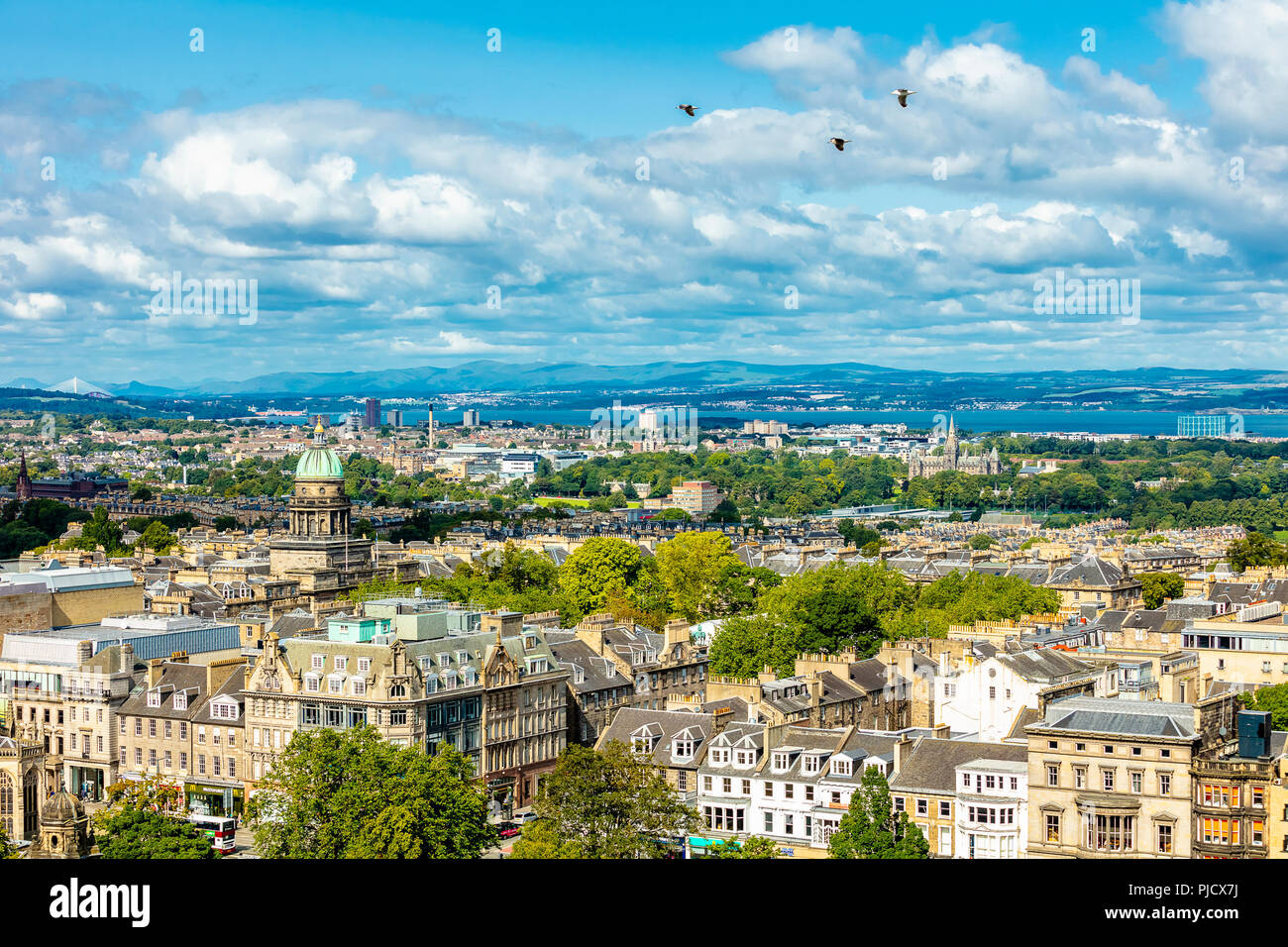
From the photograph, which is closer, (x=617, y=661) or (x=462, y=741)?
(x=462, y=741)

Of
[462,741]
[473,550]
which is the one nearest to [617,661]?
[462,741]

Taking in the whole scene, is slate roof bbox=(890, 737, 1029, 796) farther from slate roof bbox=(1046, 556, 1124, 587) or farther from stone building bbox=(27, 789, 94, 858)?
slate roof bbox=(1046, 556, 1124, 587)

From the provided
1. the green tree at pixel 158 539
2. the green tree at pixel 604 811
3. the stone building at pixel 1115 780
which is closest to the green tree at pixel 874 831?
the stone building at pixel 1115 780

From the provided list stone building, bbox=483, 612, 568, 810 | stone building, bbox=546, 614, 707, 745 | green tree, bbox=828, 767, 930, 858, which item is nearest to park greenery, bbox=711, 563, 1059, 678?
stone building, bbox=546, 614, 707, 745

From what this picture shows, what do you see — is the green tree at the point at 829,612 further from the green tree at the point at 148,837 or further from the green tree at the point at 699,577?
the green tree at the point at 148,837
